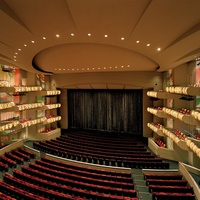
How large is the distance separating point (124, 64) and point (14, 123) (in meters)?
11.6

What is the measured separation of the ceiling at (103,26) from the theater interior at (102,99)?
1.9 inches

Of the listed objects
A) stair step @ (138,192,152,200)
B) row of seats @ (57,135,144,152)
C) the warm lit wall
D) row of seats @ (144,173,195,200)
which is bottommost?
stair step @ (138,192,152,200)

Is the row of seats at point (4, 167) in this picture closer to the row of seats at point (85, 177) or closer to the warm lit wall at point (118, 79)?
the row of seats at point (85, 177)

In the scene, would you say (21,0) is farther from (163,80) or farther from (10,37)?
(163,80)

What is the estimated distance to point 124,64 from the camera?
18.8m

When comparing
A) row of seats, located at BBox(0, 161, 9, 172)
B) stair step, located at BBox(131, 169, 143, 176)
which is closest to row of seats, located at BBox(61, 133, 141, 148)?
stair step, located at BBox(131, 169, 143, 176)

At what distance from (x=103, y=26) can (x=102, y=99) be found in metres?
18.2

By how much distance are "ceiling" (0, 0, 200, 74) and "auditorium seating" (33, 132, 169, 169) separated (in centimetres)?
854

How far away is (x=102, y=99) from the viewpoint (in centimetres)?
2806

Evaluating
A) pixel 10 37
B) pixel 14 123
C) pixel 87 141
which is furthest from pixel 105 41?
pixel 87 141

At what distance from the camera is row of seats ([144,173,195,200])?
11.2 meters

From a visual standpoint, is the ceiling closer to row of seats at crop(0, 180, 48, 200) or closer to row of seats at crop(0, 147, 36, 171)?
row of seats at crop(0, 147, 36, 171)

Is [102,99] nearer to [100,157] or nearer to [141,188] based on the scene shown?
[100,157]

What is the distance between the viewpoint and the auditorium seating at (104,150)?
16.8 m
